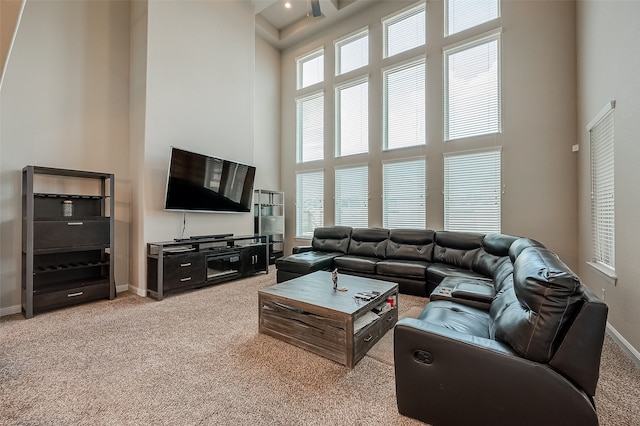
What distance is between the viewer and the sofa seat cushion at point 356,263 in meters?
4.23

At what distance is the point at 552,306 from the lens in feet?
4.03

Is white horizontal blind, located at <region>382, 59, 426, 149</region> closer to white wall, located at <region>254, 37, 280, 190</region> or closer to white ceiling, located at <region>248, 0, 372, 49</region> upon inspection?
white ceiling, located at <region>248, 0, 372, 49</region>

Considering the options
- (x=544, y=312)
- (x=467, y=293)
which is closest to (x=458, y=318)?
(x=467, y=293)

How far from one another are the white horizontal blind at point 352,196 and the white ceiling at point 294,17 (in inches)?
132

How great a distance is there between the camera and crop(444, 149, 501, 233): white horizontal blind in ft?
14.4

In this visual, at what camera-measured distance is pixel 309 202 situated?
21.5 ft

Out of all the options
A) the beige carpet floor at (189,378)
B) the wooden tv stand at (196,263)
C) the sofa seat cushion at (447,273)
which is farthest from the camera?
the wooden tv stand at (196,263)

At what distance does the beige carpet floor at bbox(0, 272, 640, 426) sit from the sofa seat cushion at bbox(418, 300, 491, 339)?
0.52 meters

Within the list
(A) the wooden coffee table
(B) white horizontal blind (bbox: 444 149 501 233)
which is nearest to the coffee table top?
(A) the wooden coffee table

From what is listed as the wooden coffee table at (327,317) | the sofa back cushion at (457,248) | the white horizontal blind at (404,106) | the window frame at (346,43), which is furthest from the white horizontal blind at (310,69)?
the wooden coffee table at (327,317)

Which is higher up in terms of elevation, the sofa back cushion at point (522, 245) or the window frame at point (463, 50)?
the window frame at point (463, 50)

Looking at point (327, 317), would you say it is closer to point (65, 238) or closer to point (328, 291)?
point (328, 291)

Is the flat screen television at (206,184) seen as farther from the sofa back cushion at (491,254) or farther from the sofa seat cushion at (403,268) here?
the sofa back cushion at (491,254)

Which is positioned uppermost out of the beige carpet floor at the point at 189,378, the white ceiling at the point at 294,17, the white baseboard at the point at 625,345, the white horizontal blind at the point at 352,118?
the white ceiling at the point at 294,17
